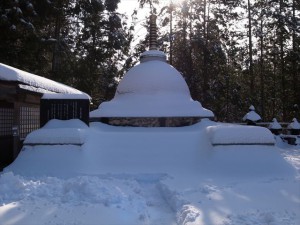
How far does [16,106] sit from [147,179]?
5051mm

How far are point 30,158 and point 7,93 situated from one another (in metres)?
1.88

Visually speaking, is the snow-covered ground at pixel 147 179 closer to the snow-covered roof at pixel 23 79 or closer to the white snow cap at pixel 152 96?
the white snow cap at pixel 152 96

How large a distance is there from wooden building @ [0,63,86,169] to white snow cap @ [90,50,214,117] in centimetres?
230

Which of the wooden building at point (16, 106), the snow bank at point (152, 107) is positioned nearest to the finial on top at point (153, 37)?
the snow bank at point (152, 107)

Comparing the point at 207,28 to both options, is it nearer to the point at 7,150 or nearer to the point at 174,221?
the point at 7,150

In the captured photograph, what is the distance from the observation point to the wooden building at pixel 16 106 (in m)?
9.17

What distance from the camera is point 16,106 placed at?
10.5m

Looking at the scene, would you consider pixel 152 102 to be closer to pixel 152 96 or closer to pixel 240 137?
pixel 152 96

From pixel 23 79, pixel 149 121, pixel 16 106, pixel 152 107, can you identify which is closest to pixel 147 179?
pixel 23 79

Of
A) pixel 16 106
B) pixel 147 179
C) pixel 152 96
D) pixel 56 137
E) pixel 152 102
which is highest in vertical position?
pixel 152 96

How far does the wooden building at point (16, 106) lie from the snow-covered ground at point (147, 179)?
1.04 m

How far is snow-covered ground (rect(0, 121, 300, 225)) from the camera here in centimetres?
514

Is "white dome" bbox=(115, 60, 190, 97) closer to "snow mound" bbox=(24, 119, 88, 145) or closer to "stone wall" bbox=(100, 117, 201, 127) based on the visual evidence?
"stone wall" bbox=(100, 117, 201, 127)

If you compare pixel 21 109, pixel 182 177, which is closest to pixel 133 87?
pixel 21 109
